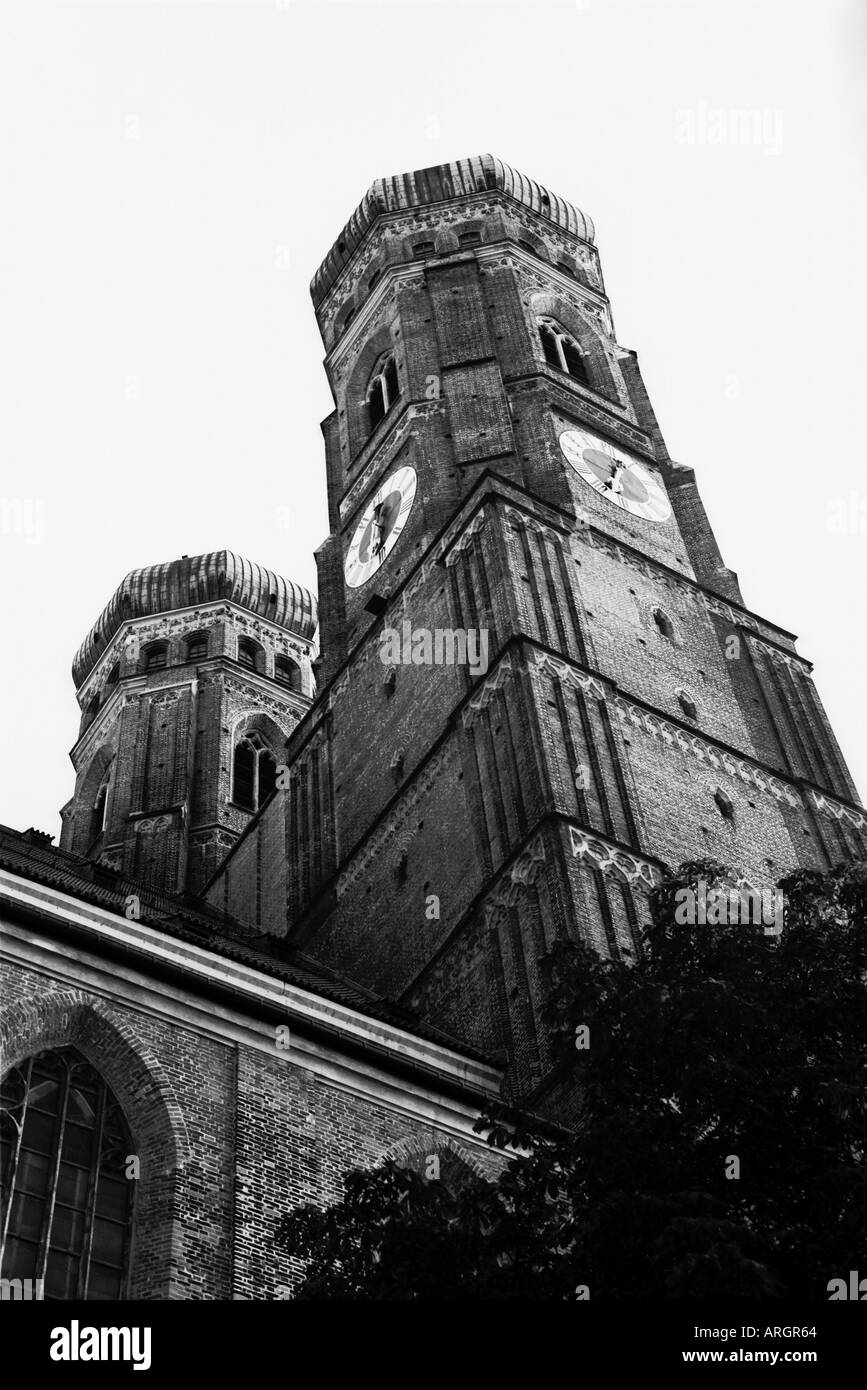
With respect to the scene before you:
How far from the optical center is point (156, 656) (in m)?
50.8

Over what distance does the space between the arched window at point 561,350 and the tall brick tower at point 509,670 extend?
7cm

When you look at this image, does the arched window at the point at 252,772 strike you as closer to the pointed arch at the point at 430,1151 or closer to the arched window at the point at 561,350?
the arched window at the point at 561,350

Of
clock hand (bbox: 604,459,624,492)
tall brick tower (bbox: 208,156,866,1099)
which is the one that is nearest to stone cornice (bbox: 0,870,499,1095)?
tall brick tower (bbox: 208,156,866,1099)

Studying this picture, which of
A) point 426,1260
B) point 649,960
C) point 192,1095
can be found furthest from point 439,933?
point 426,1260

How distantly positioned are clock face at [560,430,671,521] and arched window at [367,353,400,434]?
550 cm

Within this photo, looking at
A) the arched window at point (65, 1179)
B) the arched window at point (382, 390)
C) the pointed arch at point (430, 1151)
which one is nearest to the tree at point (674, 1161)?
the arched window at point (65, 1179)

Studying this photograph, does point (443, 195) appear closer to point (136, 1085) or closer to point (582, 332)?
point (582, 332)

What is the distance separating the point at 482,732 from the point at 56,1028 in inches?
417

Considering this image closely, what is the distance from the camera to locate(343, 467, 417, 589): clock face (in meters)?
35.2

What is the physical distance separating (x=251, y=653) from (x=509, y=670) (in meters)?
24.5

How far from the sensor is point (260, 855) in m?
35.9

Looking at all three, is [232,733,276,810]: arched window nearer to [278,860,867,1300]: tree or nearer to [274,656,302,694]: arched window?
[274,656,302,694]: arched window

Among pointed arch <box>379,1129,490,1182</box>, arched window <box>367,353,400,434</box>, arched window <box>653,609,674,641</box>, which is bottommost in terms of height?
pointed arch <box>379,1129,490,1182</box>

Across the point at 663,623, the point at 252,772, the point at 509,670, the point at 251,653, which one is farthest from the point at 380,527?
the point at 251,653
